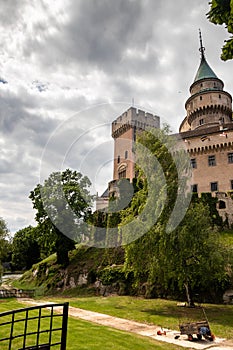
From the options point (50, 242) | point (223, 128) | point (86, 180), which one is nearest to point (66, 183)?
point (86, 180)

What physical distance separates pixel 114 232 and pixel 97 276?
24.7 ft

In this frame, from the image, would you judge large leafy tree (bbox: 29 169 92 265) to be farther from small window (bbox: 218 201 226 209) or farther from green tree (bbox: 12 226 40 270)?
green tree (bbox: 12 226 40 270)

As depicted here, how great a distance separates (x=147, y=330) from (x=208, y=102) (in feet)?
179

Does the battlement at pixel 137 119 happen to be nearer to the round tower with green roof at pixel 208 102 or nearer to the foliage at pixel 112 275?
the round tower with green roof at pixel 208 102

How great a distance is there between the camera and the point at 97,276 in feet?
105

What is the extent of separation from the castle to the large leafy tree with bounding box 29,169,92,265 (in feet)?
39.4

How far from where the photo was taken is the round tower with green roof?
5988cm

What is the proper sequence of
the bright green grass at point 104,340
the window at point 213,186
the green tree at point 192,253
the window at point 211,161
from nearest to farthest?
the bright green grass at point 104,340
the green tree at point 192,253
the window at point 213,186
the window at point 211,161

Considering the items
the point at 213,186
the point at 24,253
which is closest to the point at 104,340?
the point at 213,186

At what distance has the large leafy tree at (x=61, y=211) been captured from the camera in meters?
36.9

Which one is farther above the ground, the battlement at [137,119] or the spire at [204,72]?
the spire at [204,72]

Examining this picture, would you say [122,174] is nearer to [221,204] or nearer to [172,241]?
[221,204]

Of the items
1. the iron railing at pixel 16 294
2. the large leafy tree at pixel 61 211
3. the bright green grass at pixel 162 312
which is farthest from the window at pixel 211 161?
the iron railing at pixel 16 294

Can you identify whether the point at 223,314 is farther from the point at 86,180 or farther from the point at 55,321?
the point at 86,180
